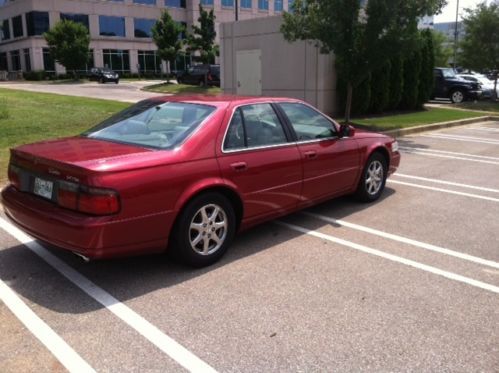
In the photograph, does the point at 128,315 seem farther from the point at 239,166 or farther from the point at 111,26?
the point at 111,26

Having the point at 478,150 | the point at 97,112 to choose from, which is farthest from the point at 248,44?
the point at 478,150

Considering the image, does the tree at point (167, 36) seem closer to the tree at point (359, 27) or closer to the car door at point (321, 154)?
the tree at point (359, 27)

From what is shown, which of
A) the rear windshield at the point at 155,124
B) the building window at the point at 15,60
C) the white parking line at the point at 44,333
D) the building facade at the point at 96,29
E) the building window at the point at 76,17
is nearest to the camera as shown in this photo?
the white parking line at the point at 44,333

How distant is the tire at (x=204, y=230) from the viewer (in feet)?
14.1

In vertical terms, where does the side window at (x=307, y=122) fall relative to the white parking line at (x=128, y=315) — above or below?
above

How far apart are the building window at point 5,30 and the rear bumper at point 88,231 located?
2486 inches

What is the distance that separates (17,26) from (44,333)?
202 ft

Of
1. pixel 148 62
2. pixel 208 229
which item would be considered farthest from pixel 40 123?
pixel 148 62

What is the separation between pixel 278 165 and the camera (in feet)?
16.6

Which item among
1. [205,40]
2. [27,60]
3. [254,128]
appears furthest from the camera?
[27,60]

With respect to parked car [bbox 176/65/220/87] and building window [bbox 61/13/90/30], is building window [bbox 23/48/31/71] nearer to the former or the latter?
building window [bbox 61/13/90/30]

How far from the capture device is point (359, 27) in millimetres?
13125

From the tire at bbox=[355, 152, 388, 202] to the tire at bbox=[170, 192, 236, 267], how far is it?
2.41 m

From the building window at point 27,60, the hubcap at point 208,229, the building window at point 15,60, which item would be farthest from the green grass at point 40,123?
the building window at point 15,60
